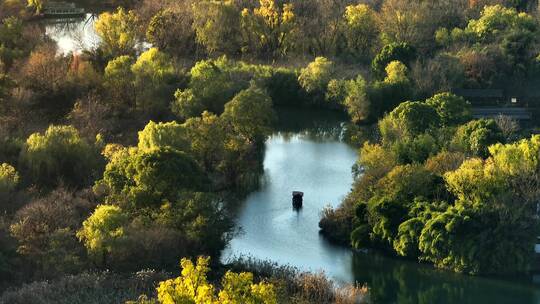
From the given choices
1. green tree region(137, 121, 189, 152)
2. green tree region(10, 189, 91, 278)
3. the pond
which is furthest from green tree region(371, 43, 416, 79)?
green tree region(10, 189, 91, 278)

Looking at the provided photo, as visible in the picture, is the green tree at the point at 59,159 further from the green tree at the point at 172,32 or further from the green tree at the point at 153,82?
the green tree at the point at 172,32

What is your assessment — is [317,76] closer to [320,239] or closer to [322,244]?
[320,239]

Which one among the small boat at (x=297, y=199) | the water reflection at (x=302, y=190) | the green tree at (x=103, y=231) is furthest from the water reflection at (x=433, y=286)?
the green tree at (x=103, y=231)

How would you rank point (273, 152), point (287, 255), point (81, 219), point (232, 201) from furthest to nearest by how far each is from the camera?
1. point (273, 152)
2. point (232, 201)
3. point (287, 255)
4. point (81, 219)

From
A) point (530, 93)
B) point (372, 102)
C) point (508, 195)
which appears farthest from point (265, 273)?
point (530, 93)

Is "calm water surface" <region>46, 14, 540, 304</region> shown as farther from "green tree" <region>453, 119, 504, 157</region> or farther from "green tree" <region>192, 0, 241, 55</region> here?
"green tree" <region>192, 0, 241, 55</region>

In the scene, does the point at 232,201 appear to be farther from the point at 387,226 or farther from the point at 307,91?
the point at 307,91
